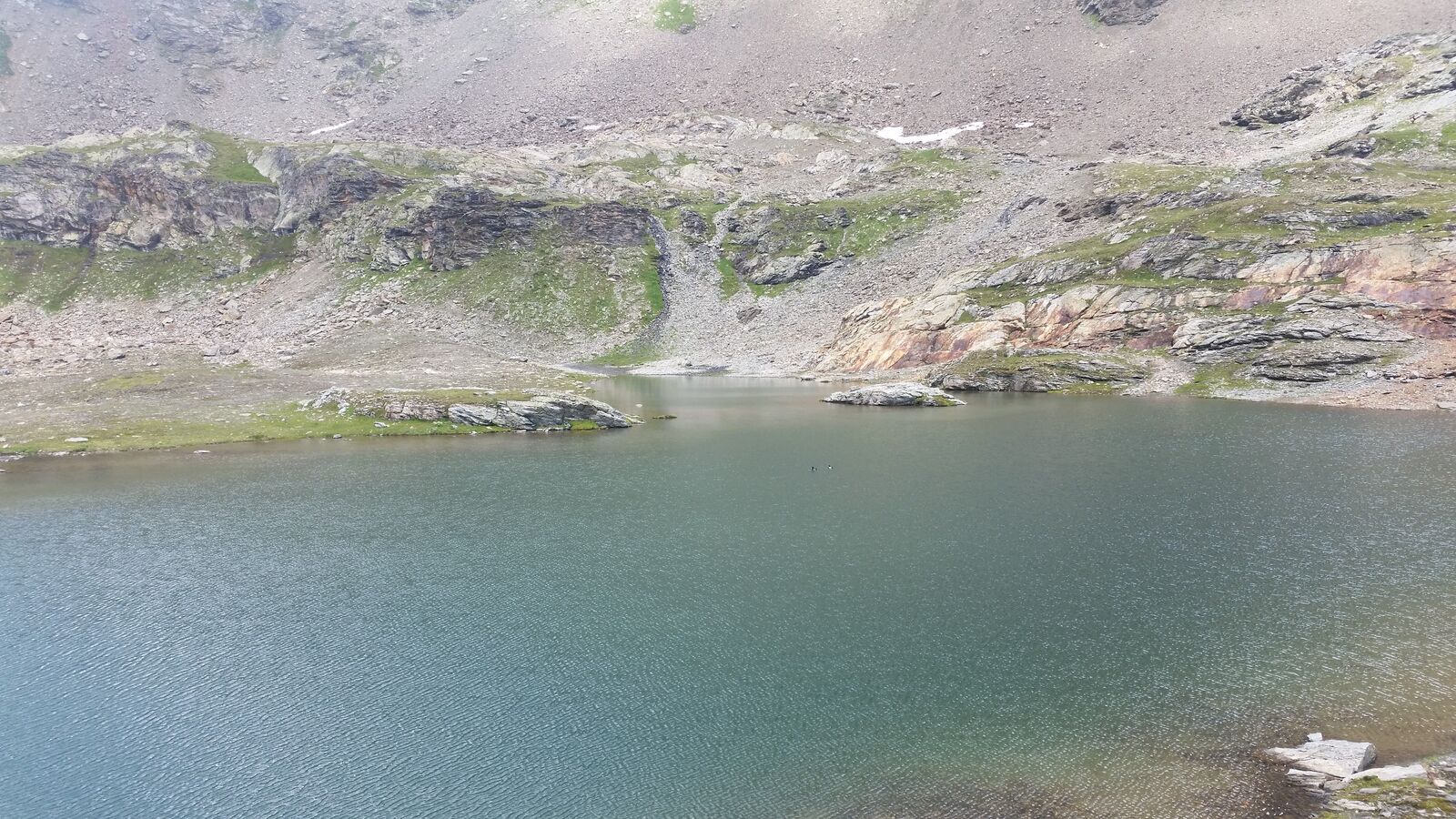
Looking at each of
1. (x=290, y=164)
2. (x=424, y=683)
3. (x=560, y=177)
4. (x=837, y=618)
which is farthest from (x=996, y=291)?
(x=290, y=164)

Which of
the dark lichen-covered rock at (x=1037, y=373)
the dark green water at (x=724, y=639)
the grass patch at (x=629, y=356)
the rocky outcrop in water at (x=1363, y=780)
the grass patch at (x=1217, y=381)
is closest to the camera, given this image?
the rocky outcrop in water at (x=1363, y=780)

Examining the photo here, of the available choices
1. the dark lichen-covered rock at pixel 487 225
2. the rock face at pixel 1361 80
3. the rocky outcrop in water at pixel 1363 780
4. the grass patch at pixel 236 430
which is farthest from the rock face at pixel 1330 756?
the rock face at pixel 1361 80

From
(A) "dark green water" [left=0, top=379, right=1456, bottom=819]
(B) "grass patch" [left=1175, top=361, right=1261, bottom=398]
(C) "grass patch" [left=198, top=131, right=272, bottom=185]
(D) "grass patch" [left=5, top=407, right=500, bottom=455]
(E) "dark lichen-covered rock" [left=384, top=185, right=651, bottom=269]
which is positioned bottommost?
(A) "dark green water" [left=0, top=379, right=1456, bottom=819]

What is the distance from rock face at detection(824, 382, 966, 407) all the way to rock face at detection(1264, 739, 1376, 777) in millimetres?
70266

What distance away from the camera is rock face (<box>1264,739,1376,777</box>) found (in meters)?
15.7

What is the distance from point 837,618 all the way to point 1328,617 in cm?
1769

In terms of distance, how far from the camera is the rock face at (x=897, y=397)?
86.5 metres

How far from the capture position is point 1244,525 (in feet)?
115

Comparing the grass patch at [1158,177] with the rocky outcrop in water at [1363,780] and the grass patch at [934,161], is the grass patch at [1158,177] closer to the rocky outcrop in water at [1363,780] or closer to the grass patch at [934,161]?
the grass patch at [934,161]

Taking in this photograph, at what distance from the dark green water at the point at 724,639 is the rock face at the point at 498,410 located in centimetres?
2417

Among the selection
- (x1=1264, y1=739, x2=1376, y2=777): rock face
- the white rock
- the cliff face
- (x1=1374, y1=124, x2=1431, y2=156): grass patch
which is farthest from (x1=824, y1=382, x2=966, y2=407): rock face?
(x1=1374, y1=124, x2=1431, y2=156): grass patch

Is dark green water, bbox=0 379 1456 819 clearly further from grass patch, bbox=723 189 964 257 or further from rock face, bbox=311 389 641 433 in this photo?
grass patch, bbox=723 189 964 257

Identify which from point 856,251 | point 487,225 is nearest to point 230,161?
point 487,225

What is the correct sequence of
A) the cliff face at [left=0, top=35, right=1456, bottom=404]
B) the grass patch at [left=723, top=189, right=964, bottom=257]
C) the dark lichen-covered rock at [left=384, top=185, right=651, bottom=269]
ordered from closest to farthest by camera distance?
the cliff face at [left=0, top=35, right=1456, bottom=404], the dark lichen-covered rock at [left=384, top=185, right=651, bottom=269], the grass patch at [left=723, top=189, right=964, bottom=257]
